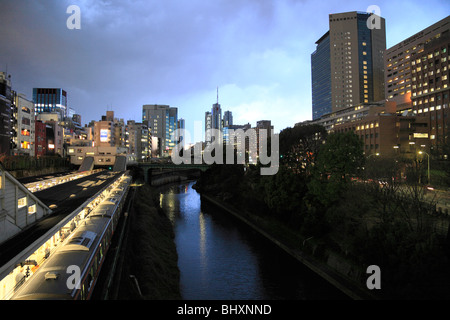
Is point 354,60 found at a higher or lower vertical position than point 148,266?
higher

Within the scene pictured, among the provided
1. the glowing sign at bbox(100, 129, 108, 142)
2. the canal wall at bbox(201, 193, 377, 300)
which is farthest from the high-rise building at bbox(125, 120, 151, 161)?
the canal wall at bbox(201, 193, 377, 300)

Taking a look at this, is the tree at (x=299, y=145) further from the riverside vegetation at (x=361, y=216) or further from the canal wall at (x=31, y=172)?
the canal wall at (x=31, y=172)

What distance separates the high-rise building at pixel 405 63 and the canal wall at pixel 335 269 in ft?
197

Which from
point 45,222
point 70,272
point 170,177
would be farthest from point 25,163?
point 170,177

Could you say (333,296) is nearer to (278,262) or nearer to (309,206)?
(278,262)

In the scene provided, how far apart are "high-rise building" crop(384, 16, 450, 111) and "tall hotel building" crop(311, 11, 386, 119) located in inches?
1274

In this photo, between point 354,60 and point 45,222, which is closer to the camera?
point 45,222

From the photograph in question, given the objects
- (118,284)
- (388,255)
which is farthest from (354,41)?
(118,284)

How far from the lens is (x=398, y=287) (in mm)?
12648

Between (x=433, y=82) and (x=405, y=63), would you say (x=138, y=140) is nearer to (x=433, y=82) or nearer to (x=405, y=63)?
(x=405, y=63)

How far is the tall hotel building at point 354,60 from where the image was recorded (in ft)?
356

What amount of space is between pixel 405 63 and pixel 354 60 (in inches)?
1642

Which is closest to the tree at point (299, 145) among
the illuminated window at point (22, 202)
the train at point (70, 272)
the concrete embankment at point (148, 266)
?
the concrete embankment at point (148, 266)

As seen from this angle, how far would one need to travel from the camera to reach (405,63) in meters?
69.9
